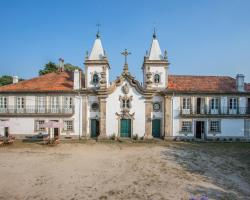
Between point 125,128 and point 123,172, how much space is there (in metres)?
14.2

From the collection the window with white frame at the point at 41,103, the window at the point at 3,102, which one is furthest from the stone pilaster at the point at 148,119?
the window at the point at 3,102

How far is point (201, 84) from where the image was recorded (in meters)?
31.6

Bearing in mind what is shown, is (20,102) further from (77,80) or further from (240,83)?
(240,83)

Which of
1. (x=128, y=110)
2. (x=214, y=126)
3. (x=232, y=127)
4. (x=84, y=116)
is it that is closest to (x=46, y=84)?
(x=84, y=116)

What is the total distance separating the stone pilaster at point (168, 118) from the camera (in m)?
30.0

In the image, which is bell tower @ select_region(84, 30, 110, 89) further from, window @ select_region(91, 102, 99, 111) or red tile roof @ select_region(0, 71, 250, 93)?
red tile roof @ select_region(0, 71, 250, 93)

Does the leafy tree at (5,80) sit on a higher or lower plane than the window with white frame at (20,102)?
higher

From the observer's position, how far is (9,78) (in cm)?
5966

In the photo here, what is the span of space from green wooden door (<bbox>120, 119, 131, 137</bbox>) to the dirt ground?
489cm

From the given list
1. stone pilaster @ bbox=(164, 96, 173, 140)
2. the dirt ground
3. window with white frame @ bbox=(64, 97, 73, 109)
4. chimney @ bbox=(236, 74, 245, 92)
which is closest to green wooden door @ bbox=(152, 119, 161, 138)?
stone pilaster @ bbox=(164, 96, 173, 140)

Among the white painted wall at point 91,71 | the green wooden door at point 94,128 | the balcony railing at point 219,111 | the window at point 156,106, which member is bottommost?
the green wooden door at point 94,128

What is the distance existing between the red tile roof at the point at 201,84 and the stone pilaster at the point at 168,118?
1691 millimetres

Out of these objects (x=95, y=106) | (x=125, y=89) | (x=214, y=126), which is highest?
(x=125, y=89)

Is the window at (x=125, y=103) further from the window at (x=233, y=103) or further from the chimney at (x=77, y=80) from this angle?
the window at (x=233, y=103)
